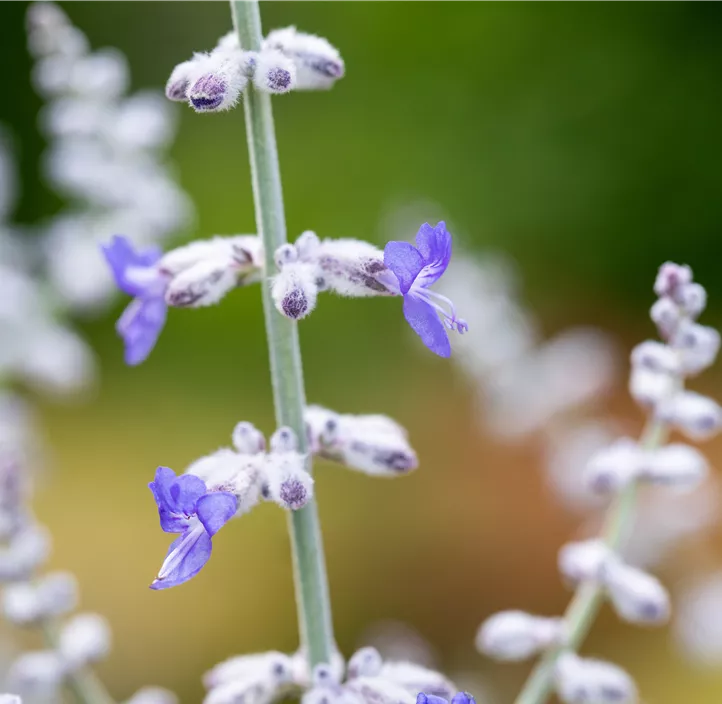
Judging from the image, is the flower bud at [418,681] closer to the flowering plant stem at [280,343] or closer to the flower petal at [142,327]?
the flowering plant stem at [280,343]

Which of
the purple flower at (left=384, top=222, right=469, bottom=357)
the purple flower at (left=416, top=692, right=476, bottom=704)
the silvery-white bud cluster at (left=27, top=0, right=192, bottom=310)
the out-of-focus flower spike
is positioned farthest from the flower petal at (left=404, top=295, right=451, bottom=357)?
the silvery-white bud cluster at (left=27, top=0, right=192, bottom=310)

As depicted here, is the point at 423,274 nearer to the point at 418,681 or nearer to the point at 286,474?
the point at 286,474

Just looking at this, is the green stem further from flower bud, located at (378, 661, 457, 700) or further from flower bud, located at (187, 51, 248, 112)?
flower bud, located at (187, 51, 248, 112)

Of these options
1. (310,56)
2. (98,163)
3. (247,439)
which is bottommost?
(247,439)

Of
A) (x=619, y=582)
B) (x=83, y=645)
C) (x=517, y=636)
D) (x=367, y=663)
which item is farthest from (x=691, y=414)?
(x=83, y=645)

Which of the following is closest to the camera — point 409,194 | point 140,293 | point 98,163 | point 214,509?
point 214,509

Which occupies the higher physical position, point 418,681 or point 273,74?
point 273,74

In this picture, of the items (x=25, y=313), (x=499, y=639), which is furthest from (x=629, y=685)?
(x=25, y=313)

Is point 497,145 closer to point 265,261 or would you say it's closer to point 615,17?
point 615,17
